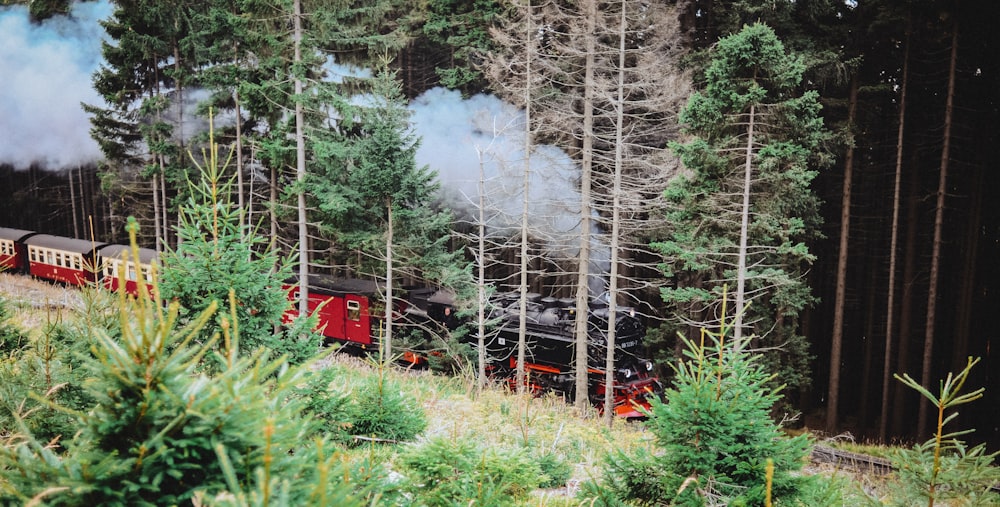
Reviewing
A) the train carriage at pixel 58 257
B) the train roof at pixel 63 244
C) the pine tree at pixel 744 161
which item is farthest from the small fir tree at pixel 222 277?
the train roof at pixel 63 244

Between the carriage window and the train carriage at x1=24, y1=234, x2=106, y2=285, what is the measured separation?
373 inches

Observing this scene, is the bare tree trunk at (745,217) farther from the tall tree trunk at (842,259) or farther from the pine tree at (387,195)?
the pine tree at (387,195)

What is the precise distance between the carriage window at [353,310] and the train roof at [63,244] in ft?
32.4

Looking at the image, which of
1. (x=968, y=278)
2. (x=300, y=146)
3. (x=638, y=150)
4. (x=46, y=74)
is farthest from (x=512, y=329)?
(x=46, y=74)

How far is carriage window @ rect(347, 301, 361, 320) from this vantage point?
17000 mm

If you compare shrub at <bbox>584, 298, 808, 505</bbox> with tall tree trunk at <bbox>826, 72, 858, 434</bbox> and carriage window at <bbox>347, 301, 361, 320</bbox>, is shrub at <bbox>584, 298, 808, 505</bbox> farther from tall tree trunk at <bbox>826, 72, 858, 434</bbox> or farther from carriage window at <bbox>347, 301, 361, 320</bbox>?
tall tree trunk at <bbox>826, 72, 858, 434</bbox>

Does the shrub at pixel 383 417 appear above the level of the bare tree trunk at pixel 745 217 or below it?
below

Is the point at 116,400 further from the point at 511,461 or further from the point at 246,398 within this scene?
the point at 511,461

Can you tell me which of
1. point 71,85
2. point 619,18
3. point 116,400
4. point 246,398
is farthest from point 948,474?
point 71,85

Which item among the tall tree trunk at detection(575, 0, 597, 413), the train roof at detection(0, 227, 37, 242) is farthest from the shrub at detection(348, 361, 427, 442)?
the train roof at detection(0, 227, 37, 242)

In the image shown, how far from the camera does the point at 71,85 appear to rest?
20250 mm

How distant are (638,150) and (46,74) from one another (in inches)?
882

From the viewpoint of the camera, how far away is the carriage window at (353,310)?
17000mm

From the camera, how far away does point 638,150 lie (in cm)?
1825
